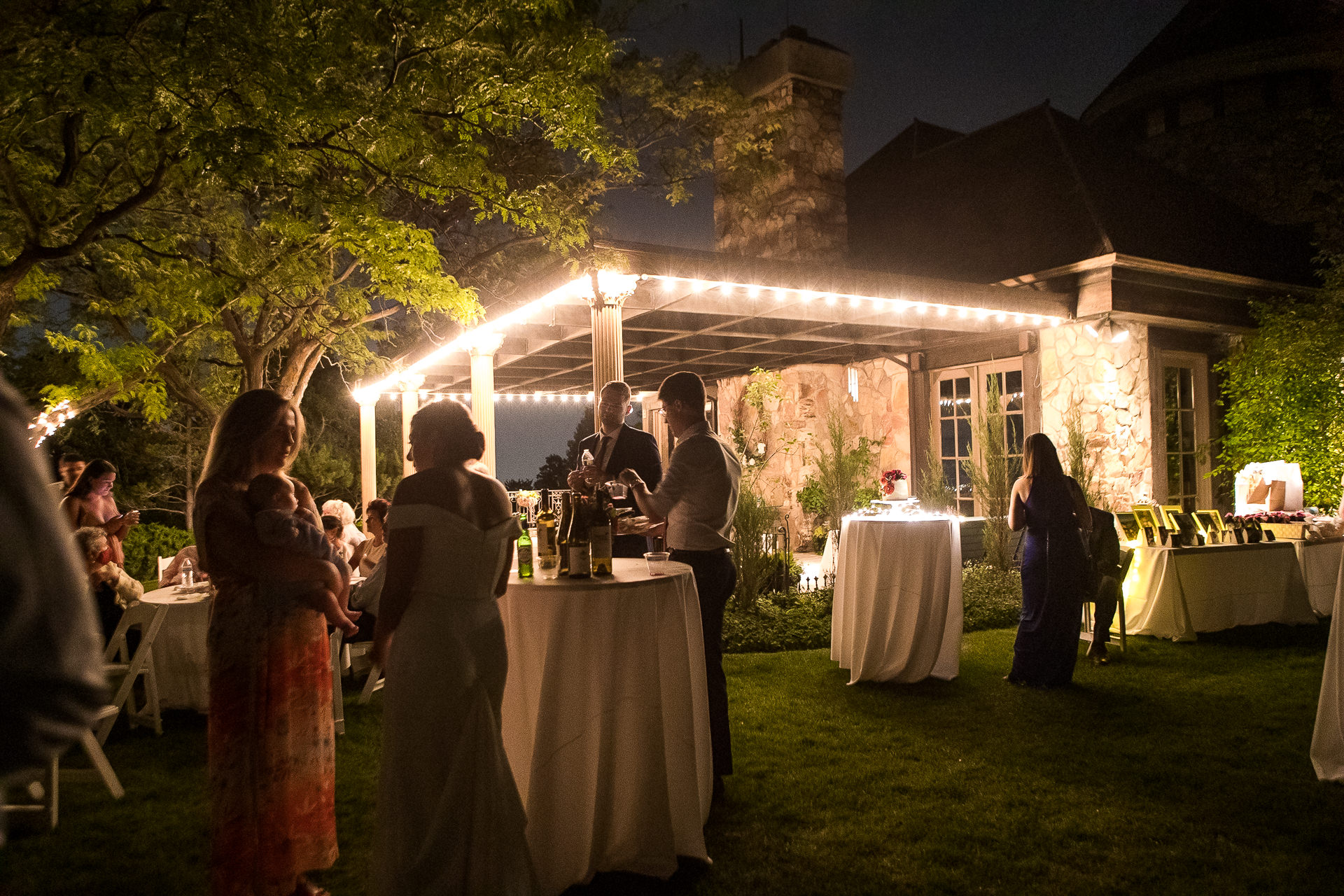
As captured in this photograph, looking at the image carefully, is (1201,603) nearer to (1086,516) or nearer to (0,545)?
(1086,516)

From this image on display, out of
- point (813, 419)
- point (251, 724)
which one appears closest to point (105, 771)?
point (251, 724)

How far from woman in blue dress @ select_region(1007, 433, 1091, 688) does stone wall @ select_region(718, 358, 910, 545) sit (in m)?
6.77

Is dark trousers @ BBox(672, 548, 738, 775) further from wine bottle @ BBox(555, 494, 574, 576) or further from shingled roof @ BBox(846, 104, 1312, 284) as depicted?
shingled roof @ BBox(846, 104, 1312, 284)

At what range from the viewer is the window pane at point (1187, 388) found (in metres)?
10.3

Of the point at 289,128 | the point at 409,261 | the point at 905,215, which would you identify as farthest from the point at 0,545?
the point at 905,215

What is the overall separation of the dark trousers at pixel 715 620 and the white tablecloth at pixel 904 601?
1.95m

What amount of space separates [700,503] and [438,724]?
1464mm

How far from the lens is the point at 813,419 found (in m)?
12.6

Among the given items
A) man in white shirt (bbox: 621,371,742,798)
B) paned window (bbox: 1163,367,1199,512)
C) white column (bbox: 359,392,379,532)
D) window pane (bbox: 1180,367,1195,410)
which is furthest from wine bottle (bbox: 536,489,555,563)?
white column (bbox: 359,392,379,532)

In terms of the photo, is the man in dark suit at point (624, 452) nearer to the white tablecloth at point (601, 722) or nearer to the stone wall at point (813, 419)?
the white tablecloth at point (601, 722)

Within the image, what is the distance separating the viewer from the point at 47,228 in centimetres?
647

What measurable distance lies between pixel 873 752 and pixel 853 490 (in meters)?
6.29

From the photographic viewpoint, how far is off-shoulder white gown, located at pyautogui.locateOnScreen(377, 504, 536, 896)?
2314mm

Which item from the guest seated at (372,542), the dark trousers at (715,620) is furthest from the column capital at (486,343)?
the dark trousers at (715,620)
